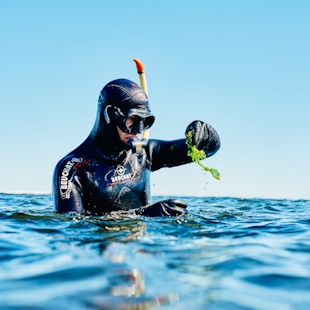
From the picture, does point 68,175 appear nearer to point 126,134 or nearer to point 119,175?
point 119,175

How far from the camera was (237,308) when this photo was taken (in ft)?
6.67

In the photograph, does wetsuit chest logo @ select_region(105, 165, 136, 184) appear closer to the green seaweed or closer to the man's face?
the man's face

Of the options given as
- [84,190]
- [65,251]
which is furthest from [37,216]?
[65,251]

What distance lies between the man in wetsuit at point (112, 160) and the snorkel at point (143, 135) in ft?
0.05

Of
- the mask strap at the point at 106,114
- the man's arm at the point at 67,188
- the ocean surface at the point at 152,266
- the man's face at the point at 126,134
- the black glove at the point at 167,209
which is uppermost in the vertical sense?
the mask strap at the point at 106,114

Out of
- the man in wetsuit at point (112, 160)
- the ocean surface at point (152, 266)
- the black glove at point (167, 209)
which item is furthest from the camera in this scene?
the man in wetsuit at point (112, 160)

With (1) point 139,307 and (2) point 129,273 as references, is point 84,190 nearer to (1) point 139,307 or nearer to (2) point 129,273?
(2) point 129,273

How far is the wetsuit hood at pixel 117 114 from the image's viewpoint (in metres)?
5.12

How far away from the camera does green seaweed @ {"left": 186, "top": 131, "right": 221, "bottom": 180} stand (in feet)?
17.4

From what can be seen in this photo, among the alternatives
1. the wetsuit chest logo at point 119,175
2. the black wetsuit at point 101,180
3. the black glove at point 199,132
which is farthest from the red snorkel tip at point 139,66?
the wetsuit chest logo at point 119,175

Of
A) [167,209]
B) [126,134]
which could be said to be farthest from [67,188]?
[167,209]

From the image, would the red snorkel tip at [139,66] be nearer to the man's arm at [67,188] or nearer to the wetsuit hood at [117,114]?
the wetsuit hood at [117,114]

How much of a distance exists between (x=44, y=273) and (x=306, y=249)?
1914 millimetres

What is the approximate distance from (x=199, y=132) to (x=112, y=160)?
0.98m
